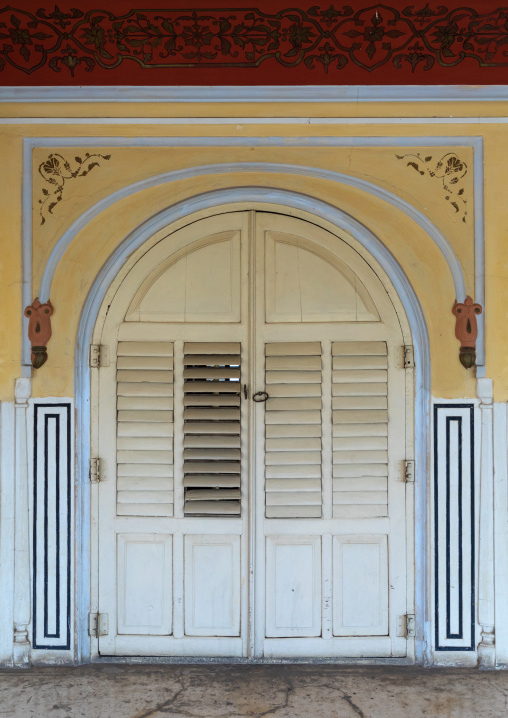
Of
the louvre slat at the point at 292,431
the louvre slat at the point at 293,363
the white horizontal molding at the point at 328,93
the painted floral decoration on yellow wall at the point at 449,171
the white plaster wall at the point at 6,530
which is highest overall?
the white horizontal molding at the point at 328,93

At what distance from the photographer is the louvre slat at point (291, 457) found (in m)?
3.02

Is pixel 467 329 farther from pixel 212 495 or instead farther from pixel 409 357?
pixel 212 495

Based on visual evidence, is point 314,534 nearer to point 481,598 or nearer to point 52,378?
point 481,598

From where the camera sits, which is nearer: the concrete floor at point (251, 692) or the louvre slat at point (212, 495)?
the concrete floor at point (251, 692)

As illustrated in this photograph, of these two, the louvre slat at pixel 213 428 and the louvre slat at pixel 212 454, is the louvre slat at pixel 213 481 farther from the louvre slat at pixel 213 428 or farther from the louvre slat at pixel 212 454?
the louvre slat at pixel 213 428

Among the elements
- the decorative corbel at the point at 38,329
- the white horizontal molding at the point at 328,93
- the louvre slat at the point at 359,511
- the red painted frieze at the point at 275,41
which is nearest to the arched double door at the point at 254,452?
the louvre slat at the point at 359,511

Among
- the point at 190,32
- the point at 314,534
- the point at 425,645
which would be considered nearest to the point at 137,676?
the point at 314,534

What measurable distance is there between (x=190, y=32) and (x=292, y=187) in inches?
30.4

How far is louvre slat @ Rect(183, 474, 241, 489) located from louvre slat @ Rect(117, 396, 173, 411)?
0.32 metres

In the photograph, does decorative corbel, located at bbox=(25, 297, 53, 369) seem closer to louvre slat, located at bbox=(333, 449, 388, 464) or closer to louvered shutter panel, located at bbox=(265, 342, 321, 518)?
louvered shutter panel, located at bbox=(265, 342, 321, 518)

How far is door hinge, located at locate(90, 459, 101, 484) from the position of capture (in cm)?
304

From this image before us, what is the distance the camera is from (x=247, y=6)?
2.95 metres

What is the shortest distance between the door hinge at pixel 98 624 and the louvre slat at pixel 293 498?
2.81 ft

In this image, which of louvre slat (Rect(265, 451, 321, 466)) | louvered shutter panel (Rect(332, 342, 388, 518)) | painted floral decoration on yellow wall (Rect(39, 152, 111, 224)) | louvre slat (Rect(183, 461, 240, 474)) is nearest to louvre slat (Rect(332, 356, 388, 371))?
louvered shutter panel (Rect(332, 342, 388, 518))
